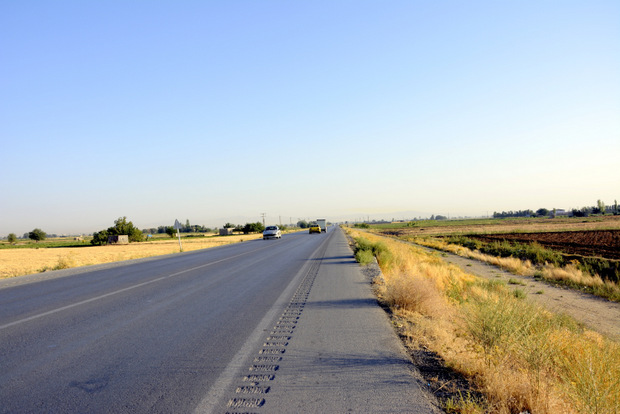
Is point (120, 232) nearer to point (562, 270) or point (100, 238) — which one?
point (100, 238)

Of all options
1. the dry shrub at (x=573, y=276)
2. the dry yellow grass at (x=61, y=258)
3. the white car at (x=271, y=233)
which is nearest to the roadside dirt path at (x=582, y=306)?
the dry shrub at (x=573, y=276)

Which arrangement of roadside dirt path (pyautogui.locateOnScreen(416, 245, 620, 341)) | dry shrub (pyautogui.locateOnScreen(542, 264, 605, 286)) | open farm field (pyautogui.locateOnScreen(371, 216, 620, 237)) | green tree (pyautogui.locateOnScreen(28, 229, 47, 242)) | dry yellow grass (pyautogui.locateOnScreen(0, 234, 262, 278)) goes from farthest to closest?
green tree (pyautogui.locateOnScreen(28, 229, 47, 242))
open farm field (pyautogui.locateOnScreen(371, 216, 620, 237))
dry yellow grass (pyautogui.locateOnScreen(0, 234, 262, 278))
dry shrub (pyautogui.locateOnScreen(542, 264, 605, 286))
roadside dirt path (pyautogui.locateOnScreen(416, 245, 620, 341))

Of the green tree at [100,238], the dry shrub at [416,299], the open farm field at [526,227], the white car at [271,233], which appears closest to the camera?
the dry shrub at [416,299]

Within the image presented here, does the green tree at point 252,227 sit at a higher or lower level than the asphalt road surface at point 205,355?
higher

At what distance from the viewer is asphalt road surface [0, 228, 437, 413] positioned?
138 inches

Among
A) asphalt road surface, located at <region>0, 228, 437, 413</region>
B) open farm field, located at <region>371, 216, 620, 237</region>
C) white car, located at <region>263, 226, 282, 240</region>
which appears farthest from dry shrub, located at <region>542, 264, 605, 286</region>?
open farm field, located at <region>371, 216, 620, 237</region>

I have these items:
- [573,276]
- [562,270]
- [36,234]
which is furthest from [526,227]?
[36,234]

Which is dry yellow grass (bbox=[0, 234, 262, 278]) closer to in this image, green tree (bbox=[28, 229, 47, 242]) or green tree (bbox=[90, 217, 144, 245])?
green tree (bbox=[90, 217, 144, 245])

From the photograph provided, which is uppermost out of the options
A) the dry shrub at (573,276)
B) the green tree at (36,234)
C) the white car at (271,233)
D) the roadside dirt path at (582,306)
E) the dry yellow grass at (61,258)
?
the green tree at (36,234)

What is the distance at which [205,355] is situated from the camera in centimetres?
483

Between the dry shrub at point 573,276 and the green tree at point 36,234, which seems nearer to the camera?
the dry shrub at point 573,276

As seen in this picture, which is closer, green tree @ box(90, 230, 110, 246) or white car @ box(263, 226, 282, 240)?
white car @ box(263, 226, 282, 240)

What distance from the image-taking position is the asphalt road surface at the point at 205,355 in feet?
11.5

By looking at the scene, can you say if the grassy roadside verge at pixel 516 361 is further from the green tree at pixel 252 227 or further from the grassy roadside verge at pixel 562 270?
the green tree at pixel 252 227
